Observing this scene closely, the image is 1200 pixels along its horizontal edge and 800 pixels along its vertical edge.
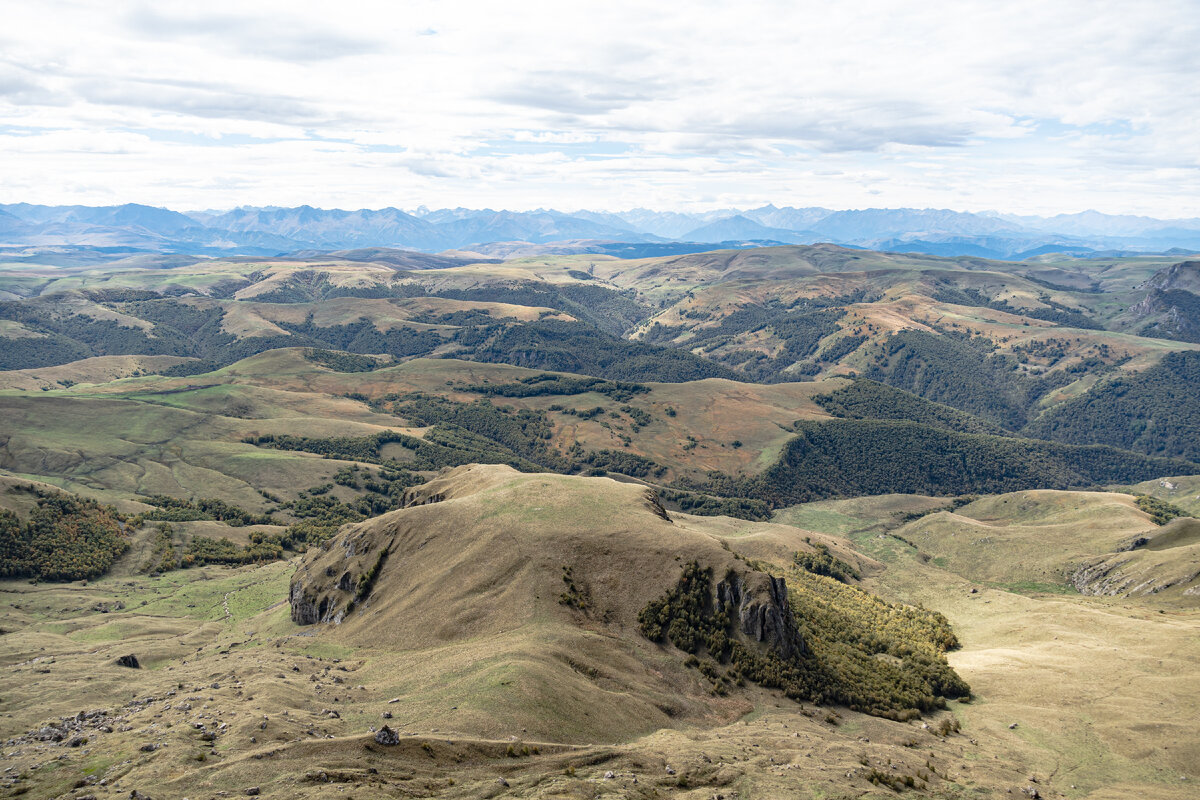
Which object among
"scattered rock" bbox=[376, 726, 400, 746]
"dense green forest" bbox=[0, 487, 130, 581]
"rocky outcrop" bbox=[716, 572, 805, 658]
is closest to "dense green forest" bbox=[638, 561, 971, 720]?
"rocky outcrop" bbox=[716, 572, 805, 658]

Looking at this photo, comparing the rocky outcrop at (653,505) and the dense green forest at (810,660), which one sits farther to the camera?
the rocky outcrop at (653,505)

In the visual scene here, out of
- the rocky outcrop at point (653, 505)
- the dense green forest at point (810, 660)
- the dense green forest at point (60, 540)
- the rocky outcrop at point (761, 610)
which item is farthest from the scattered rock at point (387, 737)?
the dense green forest at point (60, 540)

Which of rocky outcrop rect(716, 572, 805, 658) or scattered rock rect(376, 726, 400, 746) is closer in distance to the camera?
scattered rock rect(376, 726, 400, 746)

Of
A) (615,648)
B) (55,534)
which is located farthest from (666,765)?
(55,534)

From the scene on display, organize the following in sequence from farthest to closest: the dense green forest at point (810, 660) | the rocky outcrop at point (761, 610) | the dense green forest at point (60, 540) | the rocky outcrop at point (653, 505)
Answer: the dense green forest at point (60, 540)
the rocky outcrop at point (653, 505)
the rocky outcrop at point (761, 610)
the dense green forest at point (810, 660)

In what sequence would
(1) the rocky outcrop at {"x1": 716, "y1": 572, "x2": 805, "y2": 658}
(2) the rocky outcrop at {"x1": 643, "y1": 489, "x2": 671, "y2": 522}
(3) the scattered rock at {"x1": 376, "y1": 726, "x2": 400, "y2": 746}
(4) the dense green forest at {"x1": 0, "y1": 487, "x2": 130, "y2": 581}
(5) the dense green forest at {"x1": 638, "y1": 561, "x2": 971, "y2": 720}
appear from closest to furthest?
(3) the scattered rock at {"x1": 376, "y1": 726, "x2": 400, "y2": 746} < (5) the dense green forest at {"x1": 638, "y1": 561, "x2": 971, "y2": 720} < (1) the rocky outcrop at {"x1": 716, "y1": 572, "x2": 805, "y2": 658} < (2) the rocky outcrop at {"x1": 643, "y1": 489, "x2": 671, "y2": 522} < (4) the dense green forest at {"x1": 0, "y1": 487, "x2": 130, "y2": 581}

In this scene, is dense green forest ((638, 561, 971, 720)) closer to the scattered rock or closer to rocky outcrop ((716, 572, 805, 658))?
rocky outcrop ((716, 572, 805, 658))

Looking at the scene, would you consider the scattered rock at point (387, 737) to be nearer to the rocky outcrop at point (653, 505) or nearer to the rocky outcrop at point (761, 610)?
the rocky outcrop at point (761, 610)

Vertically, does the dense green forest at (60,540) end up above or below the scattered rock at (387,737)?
below
